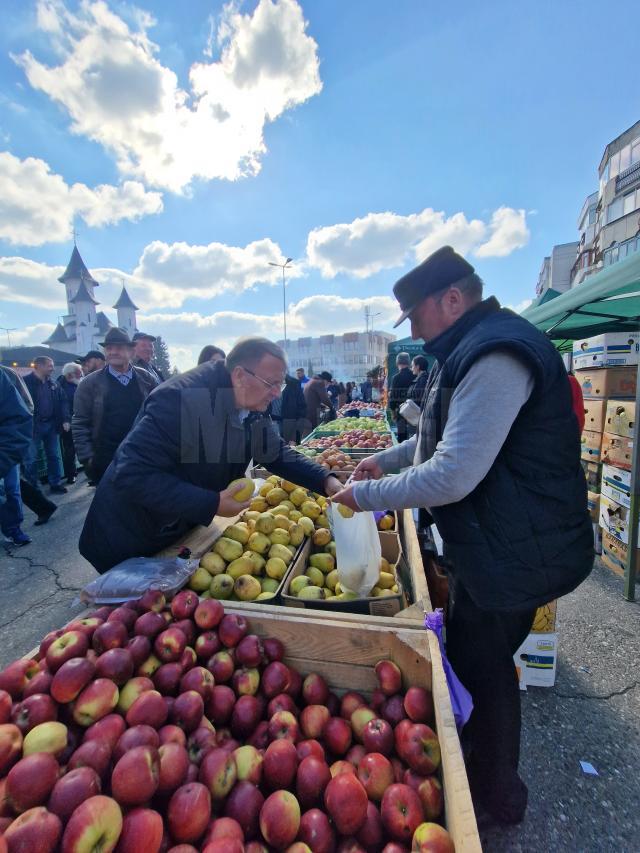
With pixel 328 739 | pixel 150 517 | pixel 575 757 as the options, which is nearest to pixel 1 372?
pixel 150 517

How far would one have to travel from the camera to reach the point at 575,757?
7.01 feet

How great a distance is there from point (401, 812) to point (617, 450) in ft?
13.3

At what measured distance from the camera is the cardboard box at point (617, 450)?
380 centimetres

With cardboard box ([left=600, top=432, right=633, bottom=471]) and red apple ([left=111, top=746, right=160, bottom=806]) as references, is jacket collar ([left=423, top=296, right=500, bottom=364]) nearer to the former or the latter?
red apple ([left=111, top=746, right=160, bottom=806])

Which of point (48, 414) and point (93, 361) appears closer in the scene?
point (48, 414)

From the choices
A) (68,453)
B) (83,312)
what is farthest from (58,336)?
(68,453)

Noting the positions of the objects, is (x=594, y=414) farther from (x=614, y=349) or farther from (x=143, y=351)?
(x=143, y=351)

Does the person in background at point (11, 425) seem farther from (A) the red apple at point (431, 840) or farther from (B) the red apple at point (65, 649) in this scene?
(A) the red apple at point (431, 840)

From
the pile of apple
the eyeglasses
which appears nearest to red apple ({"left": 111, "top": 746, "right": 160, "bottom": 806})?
the pile of apple

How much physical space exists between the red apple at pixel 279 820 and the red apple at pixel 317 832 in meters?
0.03

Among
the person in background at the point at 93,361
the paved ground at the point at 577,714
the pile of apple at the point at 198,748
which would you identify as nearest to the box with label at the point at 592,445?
the paved ground at the point at 577,714

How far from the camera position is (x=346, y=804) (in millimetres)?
1081

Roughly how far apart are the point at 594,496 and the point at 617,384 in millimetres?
1266

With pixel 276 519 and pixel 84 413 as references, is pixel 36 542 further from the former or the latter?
pixel 276 519
